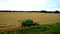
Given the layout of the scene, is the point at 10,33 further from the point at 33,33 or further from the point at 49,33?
the point at 49,33

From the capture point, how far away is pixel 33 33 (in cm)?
799

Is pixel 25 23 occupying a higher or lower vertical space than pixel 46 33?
lower

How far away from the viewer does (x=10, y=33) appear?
310 inches

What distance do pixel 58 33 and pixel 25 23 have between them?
22.0 feet

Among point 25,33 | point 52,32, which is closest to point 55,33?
point 52,32

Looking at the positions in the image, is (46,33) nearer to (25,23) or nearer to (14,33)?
(14,33)

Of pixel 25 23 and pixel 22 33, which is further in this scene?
pixel 25 23

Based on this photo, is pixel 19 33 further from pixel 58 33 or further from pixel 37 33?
pixel 58 33

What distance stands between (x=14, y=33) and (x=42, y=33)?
114 centimetres

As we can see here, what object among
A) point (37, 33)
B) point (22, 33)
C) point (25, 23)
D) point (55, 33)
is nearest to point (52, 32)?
point (55, 33)

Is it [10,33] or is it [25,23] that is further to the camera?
[25,23]

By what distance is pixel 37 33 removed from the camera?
8.12 metres

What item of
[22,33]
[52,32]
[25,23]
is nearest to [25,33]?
[22,33]

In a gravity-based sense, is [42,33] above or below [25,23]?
above
